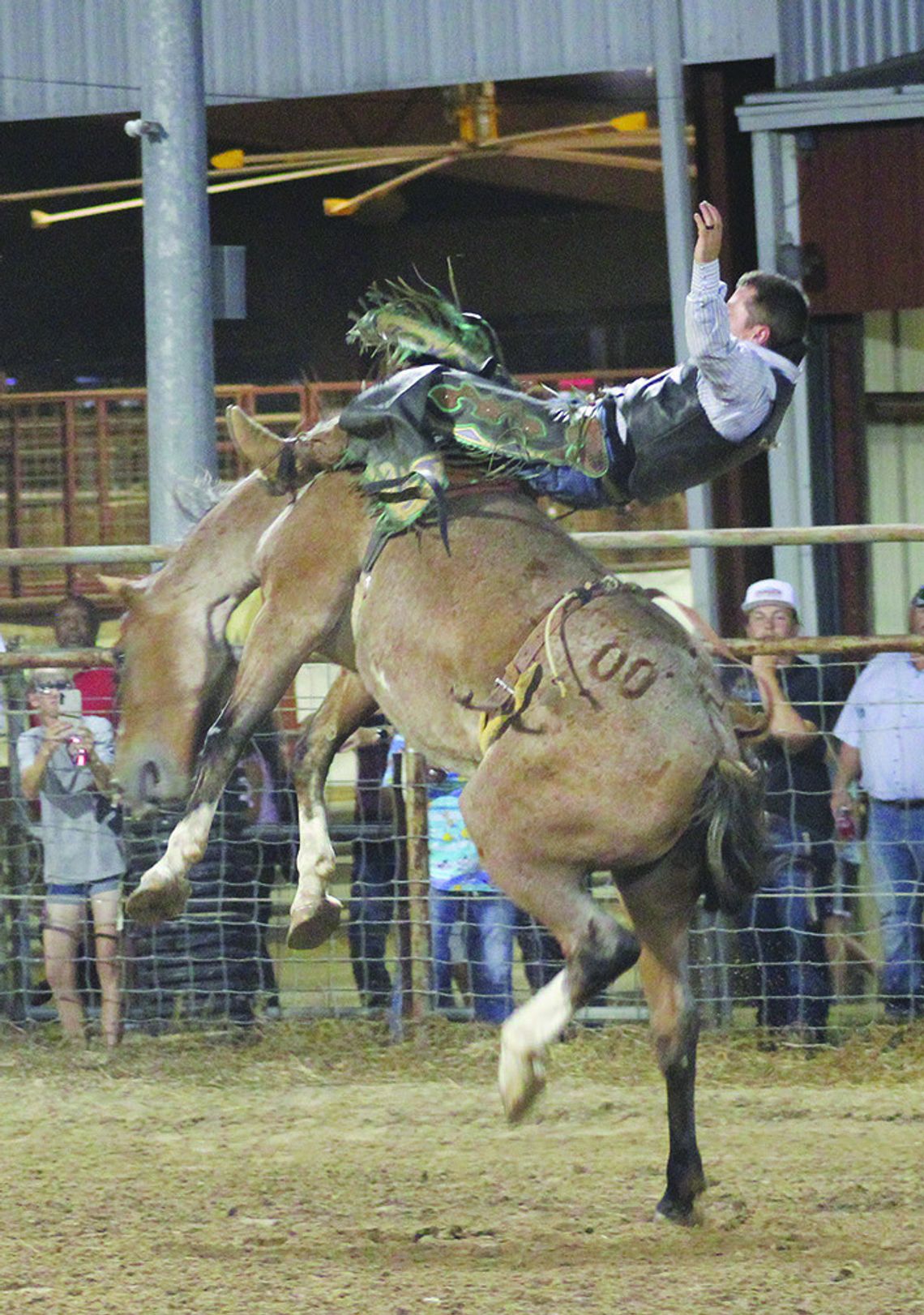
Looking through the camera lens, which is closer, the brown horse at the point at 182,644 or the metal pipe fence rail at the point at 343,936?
the brown horse at the point at 182,644

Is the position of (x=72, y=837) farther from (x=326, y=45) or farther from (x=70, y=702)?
(x=326, y=45)

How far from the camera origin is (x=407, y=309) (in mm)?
5051

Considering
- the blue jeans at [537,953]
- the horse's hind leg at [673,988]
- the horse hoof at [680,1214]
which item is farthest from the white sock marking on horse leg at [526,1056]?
the blue jeans at [537,953]

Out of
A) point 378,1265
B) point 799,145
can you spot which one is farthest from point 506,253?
point 378,1265

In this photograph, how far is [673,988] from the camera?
4848 mm

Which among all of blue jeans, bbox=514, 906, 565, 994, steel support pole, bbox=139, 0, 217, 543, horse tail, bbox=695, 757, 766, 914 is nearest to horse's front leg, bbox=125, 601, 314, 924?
horse tail, bbox=695, 757, 766, 914

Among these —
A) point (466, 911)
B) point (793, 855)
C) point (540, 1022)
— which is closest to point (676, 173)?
point (793, 855)

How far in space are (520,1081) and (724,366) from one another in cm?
176

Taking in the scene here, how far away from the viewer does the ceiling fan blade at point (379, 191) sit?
9.66 metres

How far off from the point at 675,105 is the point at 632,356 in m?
1.26

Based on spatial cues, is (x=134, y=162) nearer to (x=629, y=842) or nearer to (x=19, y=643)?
(x=19, y=643)

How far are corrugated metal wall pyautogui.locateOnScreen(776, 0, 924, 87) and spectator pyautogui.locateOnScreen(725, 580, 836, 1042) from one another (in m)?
3.36

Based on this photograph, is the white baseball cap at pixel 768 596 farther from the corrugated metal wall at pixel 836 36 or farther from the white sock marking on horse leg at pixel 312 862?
the corrugated metal wall at pixel 836 36

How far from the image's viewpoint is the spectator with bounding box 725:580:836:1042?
705 centimetres
